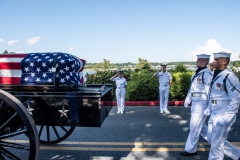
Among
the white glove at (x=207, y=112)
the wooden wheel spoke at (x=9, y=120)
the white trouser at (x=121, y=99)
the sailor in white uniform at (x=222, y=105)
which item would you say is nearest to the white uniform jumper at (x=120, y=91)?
the white trouser at (x=121, y=99)

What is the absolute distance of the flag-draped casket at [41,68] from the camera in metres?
3.06

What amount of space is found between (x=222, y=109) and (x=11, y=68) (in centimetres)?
300

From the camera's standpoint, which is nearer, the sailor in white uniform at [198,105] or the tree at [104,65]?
the sailor in white uniform at [198,105]

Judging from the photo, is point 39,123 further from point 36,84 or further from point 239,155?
point 239,155

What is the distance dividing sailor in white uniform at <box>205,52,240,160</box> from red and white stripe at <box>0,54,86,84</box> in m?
2.78

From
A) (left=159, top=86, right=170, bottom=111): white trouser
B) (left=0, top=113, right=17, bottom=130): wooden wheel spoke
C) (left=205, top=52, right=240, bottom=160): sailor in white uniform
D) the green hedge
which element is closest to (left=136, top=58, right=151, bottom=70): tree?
the green hedge

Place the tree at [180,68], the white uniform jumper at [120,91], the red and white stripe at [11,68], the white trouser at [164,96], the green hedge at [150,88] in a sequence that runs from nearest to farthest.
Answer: the red and white stripe at [11,68] → the white trouser at [164,96] → the white uniform jumper at [120,91] → the green hedge at [150,88] → the tree at [180,68]

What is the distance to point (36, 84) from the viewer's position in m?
3.09

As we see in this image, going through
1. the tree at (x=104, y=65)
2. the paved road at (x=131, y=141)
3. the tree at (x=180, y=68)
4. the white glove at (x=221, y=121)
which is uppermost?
the tree at (x=104, y=65)

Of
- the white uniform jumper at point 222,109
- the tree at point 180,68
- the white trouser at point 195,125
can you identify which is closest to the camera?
the white uniform jumper at point 222,109

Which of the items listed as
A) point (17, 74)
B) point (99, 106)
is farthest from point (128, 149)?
point (17, 74)

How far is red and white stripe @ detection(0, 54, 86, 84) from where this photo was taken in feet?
10.7

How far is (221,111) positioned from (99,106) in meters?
1.67

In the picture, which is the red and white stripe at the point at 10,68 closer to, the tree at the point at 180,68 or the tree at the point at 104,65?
the tree at the point at 104,65
